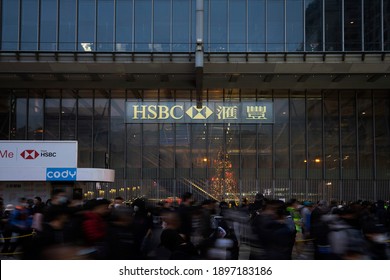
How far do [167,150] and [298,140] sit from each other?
827cm

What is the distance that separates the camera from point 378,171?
32062 mm

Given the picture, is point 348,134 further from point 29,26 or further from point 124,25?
point 29,26

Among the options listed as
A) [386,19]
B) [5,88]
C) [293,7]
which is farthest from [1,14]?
[386,19]

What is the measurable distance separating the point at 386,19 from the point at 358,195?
1076 cm

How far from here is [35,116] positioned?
104 ft

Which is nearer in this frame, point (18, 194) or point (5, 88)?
point (18, 194)

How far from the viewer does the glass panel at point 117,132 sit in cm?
3178

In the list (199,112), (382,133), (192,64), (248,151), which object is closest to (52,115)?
(199,112)

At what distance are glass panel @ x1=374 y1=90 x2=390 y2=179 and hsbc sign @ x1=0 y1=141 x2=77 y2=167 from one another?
754 inches

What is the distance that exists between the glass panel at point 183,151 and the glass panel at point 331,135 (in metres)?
8.65

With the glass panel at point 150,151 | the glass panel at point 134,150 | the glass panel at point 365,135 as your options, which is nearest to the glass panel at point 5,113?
the glass panel at point 134,150
